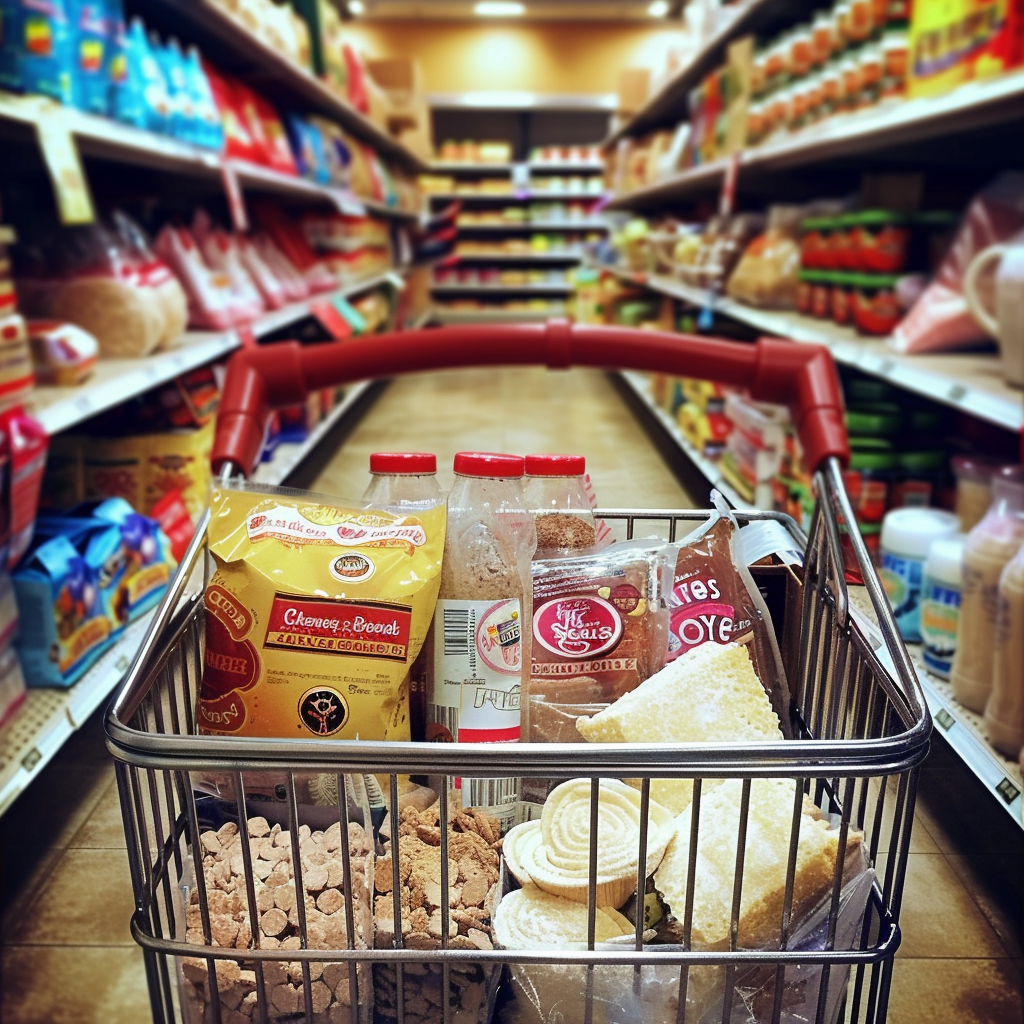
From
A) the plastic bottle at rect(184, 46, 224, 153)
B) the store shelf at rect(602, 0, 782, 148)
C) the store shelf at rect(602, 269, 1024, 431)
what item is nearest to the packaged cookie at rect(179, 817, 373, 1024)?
the store shelf at rect(602, 269, 1024, 431)

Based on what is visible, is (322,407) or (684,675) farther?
(322,407)

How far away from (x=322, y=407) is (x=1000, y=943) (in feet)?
11.4

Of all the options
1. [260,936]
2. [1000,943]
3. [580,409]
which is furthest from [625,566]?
[580,409]

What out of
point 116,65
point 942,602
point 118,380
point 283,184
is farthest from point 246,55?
point 942,602

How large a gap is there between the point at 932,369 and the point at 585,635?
1.45 metres

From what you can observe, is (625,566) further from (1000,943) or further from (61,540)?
(61,540)

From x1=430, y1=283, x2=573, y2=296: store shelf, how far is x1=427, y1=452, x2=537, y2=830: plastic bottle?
10344 millimetres

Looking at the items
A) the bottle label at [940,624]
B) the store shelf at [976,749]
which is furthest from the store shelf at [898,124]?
the store shelf at [976,749]

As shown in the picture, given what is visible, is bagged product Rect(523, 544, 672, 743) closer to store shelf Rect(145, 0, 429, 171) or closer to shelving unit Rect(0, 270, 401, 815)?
shelving unit Rect(0, 270, 401, 815)

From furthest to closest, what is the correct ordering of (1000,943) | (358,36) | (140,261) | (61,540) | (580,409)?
(358,36) → (580,409) → (140,261) → (61,540) → (1000,943)

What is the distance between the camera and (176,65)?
2.51m

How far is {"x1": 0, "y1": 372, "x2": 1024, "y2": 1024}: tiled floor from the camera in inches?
47.6

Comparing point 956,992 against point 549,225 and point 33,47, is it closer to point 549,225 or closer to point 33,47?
point 33,47

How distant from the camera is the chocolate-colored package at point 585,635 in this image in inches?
27.5
